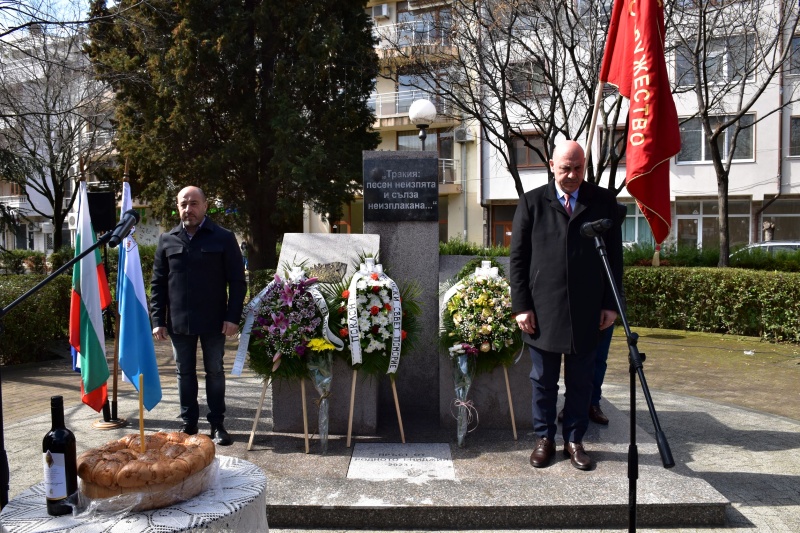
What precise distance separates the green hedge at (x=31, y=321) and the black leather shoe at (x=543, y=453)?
25.8 feet

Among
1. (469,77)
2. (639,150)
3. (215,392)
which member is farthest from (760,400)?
(469,77)

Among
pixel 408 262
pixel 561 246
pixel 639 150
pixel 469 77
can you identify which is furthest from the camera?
pixel 469 77

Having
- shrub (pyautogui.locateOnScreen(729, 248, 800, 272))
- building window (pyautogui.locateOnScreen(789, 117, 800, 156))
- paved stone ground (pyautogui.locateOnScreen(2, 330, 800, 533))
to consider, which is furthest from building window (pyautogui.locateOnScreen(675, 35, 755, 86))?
building window (pyautogui.locateOnScreen(789, 117, 800, 156))

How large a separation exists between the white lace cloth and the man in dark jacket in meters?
2.36

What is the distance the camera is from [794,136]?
82.9 feet

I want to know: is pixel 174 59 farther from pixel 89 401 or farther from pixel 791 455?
pixel 791 455

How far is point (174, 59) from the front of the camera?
17969 millimetres

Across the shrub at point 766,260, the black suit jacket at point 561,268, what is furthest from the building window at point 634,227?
the black suit jacket at point 561,268

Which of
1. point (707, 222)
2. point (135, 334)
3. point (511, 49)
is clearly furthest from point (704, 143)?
point (135, 334)

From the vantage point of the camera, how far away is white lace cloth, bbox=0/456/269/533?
8.13 feet

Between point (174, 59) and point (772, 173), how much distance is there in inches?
848

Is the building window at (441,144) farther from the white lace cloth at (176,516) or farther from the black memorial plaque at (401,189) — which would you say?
the white lace cloth at (176,516)

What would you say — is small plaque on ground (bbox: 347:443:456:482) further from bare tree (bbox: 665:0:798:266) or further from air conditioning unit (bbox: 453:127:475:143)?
air conditioning unit (bbox: 453:127:475:143)

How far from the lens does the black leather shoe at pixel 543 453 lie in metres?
4.68
